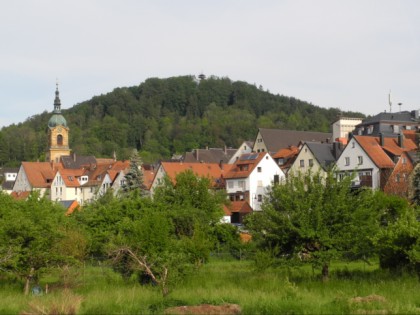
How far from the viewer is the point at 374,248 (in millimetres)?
26422

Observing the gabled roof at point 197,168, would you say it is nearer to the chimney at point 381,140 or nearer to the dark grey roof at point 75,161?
the chimney at point 381,140

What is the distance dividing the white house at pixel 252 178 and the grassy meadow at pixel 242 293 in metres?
34.6

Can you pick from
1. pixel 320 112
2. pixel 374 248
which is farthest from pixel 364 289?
pixel 320 112

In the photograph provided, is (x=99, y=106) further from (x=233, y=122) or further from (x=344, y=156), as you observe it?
(x=344, y=156)

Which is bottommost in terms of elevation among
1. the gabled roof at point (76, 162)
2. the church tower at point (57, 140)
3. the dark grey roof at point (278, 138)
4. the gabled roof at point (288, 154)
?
the gabled roof at point (288, 154)

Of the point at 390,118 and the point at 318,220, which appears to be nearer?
the point at 318,220

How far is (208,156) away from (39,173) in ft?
90.3

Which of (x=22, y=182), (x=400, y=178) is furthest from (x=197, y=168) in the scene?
(x=22, y=182)

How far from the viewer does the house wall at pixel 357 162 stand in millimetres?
57594

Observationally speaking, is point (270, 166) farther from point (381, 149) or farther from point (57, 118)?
point (57, 118)

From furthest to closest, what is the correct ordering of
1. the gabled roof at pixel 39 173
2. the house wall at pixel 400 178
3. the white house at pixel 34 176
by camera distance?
the white house at pixel 34 176 < the gabled roof at pixel 39 173 < the house wall at pixel 400 178

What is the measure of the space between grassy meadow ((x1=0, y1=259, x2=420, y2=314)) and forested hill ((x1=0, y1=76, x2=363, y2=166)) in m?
113

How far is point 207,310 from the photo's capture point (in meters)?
18.9

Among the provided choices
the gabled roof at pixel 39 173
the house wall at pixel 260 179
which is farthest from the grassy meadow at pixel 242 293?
the gabled roof at pixel 39 173
